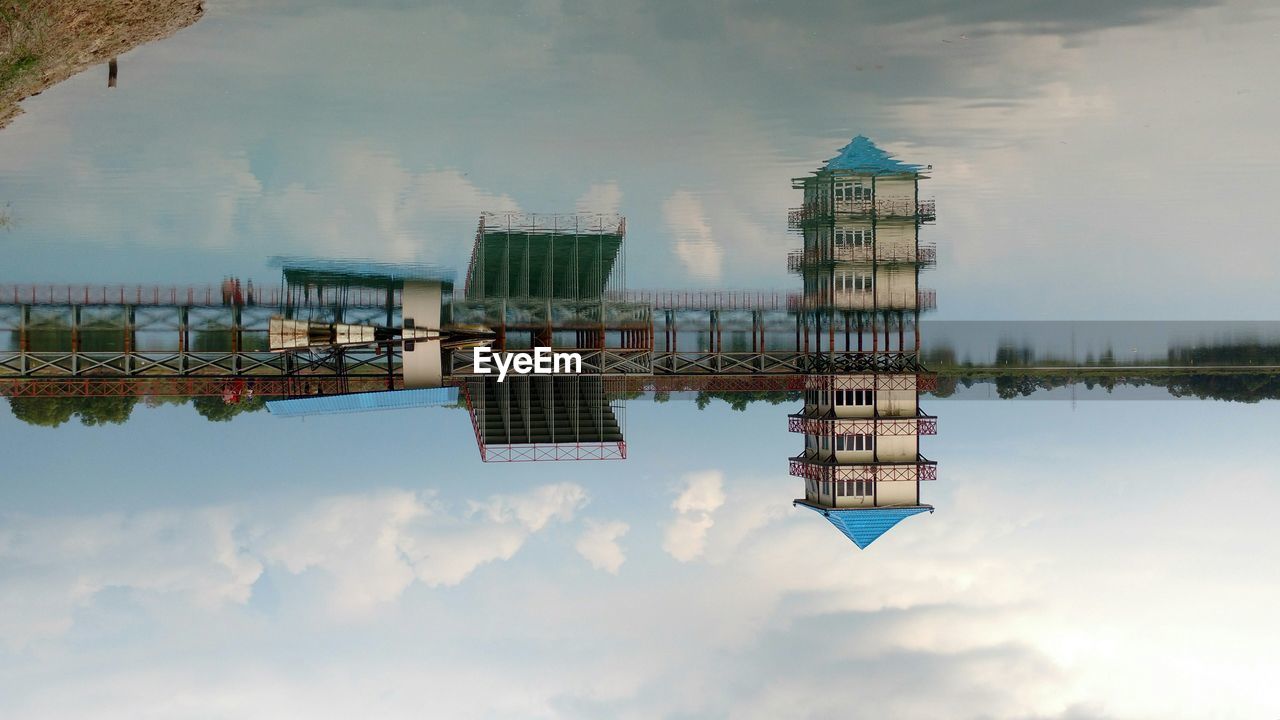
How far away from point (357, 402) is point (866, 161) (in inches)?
1002

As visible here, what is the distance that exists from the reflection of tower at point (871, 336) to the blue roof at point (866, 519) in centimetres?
5

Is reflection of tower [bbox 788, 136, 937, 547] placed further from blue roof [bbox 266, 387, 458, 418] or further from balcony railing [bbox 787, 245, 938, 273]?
blue roof [bbox 266, 387, 458, 418]

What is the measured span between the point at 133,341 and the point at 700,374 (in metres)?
26.2

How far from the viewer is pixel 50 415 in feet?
154

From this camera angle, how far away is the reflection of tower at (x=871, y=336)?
1535 inches

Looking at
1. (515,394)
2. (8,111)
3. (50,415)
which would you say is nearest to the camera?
(8,111)

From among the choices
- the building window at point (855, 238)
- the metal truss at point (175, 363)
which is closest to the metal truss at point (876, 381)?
the building window at point (855, 238)

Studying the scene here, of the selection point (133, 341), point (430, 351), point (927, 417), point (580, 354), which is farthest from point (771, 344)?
point (133, 341)

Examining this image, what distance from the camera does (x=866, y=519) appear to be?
38.7 meters

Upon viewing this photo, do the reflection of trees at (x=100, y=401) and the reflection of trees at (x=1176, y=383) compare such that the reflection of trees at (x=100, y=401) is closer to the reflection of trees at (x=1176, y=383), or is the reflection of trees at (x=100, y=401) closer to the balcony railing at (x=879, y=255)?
the balcony railing at (x=879, y=255)

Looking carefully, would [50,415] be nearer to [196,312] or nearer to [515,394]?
[196,312]

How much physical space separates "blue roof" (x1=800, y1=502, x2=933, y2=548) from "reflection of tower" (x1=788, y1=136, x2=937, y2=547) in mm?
47

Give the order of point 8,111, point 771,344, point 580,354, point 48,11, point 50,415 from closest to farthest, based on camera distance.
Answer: point 48,11, point 8,111, point 580,354, point 771,344, point 50,415

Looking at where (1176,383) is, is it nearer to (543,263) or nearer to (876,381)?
(876,381)
